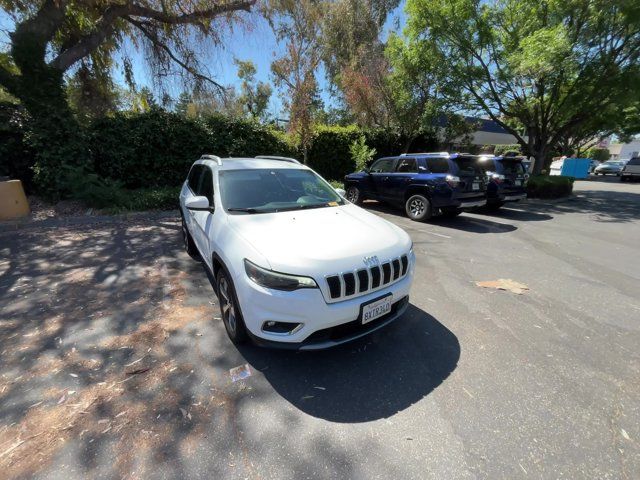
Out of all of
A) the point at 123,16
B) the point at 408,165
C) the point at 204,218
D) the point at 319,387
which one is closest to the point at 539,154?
the point at 408,165

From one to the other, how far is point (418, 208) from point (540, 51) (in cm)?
763

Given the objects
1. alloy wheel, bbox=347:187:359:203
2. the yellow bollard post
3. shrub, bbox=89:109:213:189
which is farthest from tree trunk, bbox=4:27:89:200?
alloy wheel, bbox=347:187:359:203

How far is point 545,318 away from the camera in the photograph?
3.67 metres

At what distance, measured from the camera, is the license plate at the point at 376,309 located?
8.33ft

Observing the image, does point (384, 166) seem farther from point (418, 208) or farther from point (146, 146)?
point (146, 146)

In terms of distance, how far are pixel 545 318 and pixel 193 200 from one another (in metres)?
4.34

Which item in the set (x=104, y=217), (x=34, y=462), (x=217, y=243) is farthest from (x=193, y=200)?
(x=104, y=217)

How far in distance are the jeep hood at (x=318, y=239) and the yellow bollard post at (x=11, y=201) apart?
7.50 m

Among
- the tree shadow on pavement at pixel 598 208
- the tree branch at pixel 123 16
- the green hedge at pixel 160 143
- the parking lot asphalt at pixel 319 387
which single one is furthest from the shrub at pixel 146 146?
the tree shadow on pavement at pixel 598 208

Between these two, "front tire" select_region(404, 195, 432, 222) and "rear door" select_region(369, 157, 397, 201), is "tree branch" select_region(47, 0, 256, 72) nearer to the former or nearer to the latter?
"rear door" select_region(369, 157, 397, 201)

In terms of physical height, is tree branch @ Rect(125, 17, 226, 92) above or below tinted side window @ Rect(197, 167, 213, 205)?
above

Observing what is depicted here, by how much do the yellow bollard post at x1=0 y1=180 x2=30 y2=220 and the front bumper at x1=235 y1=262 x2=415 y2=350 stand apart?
8.07 m

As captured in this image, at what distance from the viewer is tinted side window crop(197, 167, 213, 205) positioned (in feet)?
12.8

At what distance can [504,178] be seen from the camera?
29.9 feet
